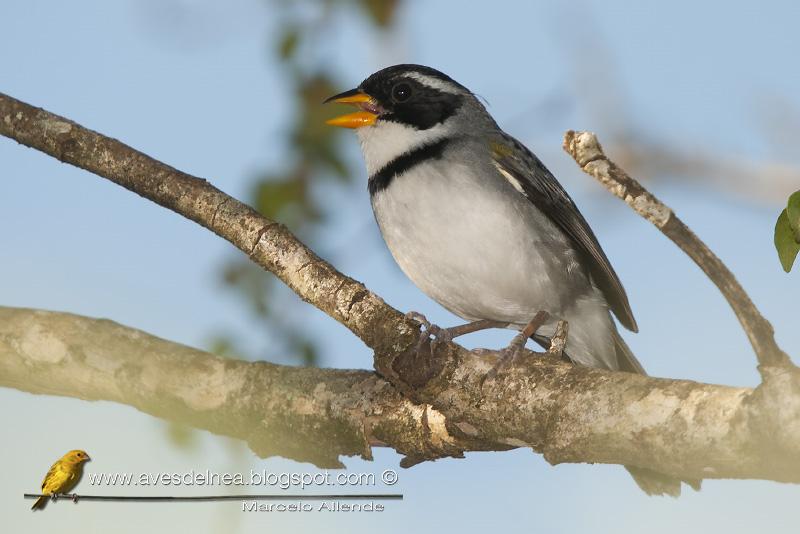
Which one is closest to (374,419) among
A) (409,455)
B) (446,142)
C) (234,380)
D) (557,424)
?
(409,455)

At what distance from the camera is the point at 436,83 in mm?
6363

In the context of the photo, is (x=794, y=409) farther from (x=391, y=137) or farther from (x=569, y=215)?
(x=391, y=137)

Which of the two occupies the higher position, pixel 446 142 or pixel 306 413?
pixel 446 142

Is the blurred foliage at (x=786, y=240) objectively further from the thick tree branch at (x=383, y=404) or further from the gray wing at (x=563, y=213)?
the gray wing at (x=563, y=213)

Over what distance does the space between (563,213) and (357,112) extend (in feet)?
4.85

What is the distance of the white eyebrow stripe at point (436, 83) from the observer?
6.27 meters

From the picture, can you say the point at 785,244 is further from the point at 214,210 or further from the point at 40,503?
the point at 40,503

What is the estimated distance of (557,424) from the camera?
13.0ft

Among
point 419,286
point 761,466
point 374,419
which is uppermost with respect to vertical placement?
point 419,286

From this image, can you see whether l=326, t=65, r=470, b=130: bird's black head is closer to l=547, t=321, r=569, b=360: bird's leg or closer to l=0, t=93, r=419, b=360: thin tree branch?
l=0, t=93, r=419, b=360: thin tree branch

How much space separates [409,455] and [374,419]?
0.25 metres

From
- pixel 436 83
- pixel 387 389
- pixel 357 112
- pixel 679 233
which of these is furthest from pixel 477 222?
pixel 679 233

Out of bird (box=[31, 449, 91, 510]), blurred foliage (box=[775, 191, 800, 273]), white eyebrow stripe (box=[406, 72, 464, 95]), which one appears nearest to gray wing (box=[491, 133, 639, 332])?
white eyebrow stripe (box=[406, 72, 464, 95])

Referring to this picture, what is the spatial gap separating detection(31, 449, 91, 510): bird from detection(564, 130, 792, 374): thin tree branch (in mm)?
2536
